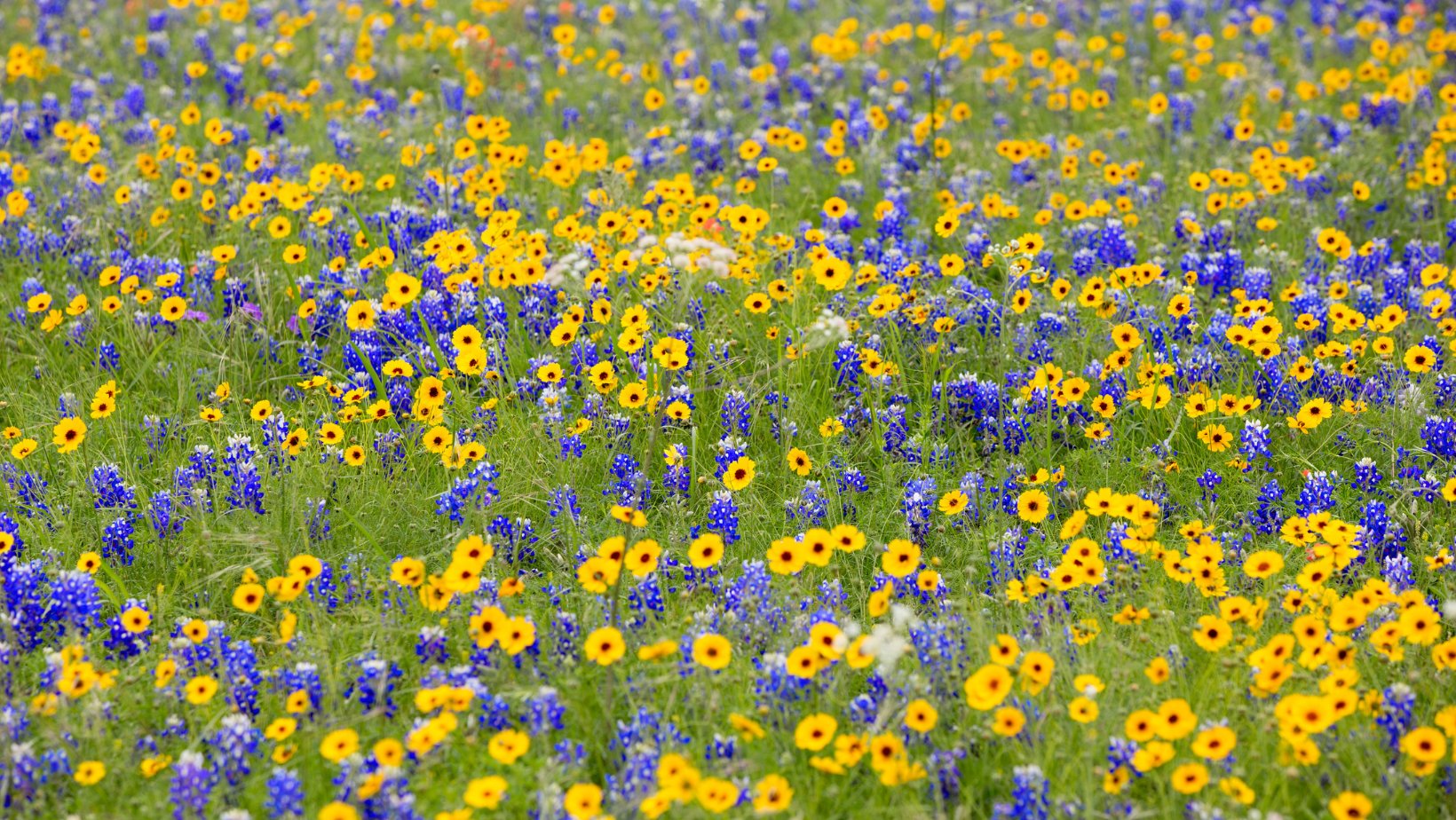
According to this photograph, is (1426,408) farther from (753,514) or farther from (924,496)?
(753,514)

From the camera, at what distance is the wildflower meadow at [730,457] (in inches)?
126

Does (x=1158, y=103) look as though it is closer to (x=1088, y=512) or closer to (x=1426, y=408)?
(x=1426, y=408)

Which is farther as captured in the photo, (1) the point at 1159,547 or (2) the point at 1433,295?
(2) the point at 1433,295

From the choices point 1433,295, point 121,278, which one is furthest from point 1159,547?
point 121,278

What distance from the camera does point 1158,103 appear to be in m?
7.19

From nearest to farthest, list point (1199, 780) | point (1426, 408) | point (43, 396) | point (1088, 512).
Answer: point (1199, 780) < point (1088, 512) < point (1426, 408) < point (43, 396)

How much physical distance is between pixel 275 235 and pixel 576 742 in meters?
3.21

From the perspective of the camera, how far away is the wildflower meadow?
10.5ft

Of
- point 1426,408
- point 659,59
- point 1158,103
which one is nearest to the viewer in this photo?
point 1426,408

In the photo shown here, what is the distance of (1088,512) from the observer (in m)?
4.25

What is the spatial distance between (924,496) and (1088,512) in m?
0.55

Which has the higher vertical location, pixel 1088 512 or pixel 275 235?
pixel 275 235

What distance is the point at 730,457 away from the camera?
176 inches

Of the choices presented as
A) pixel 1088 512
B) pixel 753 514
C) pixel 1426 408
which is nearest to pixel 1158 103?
pixel 1426 408
